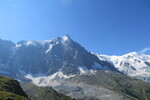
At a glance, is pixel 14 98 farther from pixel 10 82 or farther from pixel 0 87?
pixel 10 82

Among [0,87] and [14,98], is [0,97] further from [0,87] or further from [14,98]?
[0,87]

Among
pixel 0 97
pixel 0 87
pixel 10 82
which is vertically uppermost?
pixel 10 82

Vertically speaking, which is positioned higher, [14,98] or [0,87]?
[0,87]

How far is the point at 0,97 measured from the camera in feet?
261

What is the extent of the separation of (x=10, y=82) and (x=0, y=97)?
51.7 metres

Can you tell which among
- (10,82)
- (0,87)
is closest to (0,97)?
(0,87)

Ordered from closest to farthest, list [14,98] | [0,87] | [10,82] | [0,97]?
[0,97], [14,98], [0,87], [10,82]

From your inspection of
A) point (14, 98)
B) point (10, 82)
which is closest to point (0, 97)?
point (14, 98)

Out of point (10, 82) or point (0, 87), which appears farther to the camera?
point (10, 82)

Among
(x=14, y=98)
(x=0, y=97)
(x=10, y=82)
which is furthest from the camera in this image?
(x=10, y=82)

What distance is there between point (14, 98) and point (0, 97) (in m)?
7.51

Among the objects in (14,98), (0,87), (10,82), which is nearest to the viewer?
(14,98)

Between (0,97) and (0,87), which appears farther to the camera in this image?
(0,87)

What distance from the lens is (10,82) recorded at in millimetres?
129875
